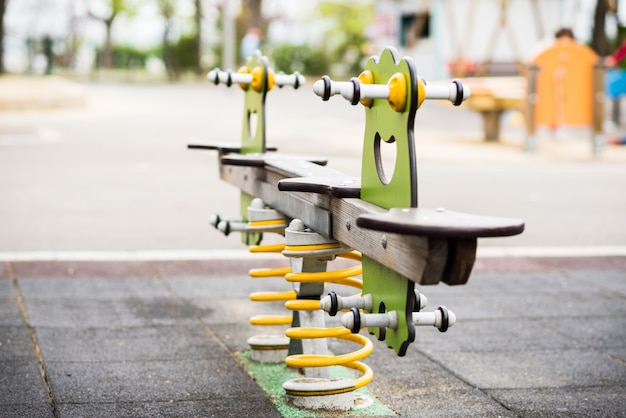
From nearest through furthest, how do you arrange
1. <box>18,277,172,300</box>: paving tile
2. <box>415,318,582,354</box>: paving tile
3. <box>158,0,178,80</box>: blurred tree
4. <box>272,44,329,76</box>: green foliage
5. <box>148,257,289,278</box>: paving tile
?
<box>415,318,582,354</box>: paving tile → <box>18,277,172,300</box>: paving tile → <box>148,257,289,278</box>: paving tile → <box>272,44,329,76</box>: green foliage → <box>158,0,178,80</box>: blurred tree

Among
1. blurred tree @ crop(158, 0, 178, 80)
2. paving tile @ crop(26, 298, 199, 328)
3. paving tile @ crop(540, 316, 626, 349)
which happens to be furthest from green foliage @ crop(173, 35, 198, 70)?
paving tile @ crop(540, 316, 626, 349)

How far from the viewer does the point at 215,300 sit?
6125mm

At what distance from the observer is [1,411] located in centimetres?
398

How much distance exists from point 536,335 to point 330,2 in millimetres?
51132

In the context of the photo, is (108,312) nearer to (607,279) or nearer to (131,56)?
(607,279)

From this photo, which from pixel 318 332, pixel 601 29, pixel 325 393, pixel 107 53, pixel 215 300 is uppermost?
pixel 601 29

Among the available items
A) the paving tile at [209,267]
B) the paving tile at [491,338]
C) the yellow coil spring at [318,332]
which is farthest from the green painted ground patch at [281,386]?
the paving tile at [209,267]

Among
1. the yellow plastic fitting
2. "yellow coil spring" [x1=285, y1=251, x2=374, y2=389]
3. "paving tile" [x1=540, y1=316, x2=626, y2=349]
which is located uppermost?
the yellow plastic fitting

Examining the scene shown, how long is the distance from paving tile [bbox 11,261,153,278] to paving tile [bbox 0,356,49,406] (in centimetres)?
203

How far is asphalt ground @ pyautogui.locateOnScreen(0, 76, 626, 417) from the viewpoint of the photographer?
4.32 m

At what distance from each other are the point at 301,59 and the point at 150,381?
35.7 meters

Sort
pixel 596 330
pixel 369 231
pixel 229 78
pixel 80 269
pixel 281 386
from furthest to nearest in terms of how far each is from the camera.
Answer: pixel 80 269
pixel 596 330
pixel 229 78
pixel 281 386
pixel 369 231

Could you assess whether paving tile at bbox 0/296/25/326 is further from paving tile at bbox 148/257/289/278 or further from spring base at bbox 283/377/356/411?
spring base at bbox 283/377/356/411

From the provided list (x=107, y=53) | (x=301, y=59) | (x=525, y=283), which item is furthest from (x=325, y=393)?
(x=107, y=53)
